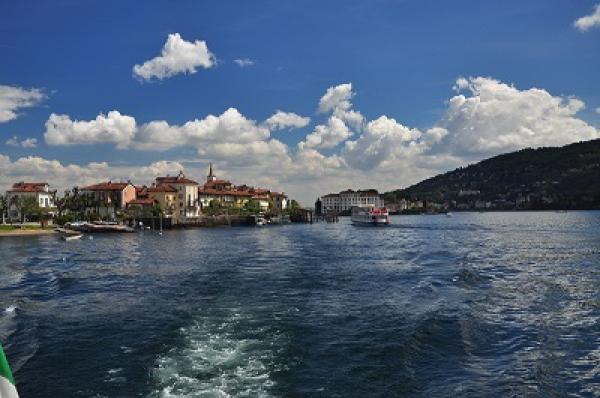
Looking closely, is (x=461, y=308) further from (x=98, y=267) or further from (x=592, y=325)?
(x=98, y=267)

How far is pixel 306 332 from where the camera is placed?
22438mm

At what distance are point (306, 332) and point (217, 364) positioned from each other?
5489 millimetres

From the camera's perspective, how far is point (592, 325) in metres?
23.6

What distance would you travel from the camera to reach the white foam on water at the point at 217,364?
51.0 ft

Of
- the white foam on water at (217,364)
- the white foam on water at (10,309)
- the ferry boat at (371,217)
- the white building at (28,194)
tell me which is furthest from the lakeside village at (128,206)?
the white foam on water at (217,364)

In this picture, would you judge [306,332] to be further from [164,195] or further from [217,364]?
[164,195]

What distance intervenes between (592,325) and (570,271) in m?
20.5

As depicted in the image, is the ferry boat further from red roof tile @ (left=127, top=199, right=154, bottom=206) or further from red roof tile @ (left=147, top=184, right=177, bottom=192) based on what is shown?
red roof tile @ (left=127, top=199, right=154, bottom=206)

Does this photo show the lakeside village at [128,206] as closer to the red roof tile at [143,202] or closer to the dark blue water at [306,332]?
the red roof tile at [143,202]

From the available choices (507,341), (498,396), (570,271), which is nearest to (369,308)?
(507,341)

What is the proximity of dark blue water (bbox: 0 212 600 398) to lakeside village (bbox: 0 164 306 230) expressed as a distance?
111437 mm

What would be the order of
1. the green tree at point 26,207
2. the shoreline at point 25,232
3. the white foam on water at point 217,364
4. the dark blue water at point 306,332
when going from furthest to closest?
the green tree at point 26,207 < the shoreline at point 25,232 < the dark blue water at point 306,332 < the white foam on water at point 217,364

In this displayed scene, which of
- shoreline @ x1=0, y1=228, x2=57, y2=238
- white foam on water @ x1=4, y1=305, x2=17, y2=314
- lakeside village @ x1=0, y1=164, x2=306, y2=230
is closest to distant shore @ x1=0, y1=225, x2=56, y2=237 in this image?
shoreline @ x1=0, y1=228, x2=57, y2=238

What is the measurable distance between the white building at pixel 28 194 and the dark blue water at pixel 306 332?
432 feet
